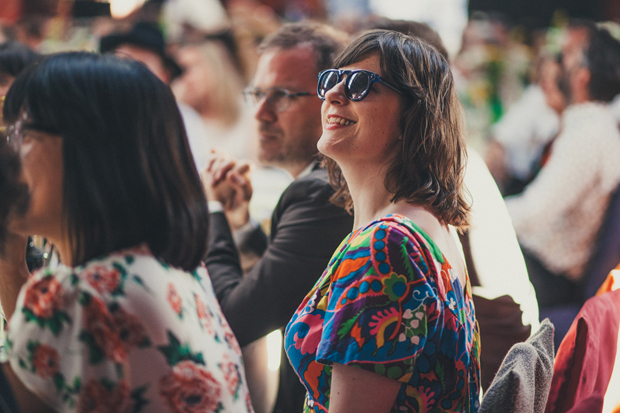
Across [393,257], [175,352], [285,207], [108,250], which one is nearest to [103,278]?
[108,250]

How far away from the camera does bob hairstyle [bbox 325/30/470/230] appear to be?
3.79 feet

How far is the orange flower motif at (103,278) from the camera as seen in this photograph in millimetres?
802

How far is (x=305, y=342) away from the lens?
108 cm

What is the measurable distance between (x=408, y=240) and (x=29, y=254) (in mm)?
825

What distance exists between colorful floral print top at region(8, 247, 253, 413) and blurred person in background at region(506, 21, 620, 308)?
6.98 feet

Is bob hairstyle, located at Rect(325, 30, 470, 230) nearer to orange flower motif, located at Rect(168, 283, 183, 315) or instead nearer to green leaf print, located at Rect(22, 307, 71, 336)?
orange flower motif, located at Rect(168, 283, 183, 315)

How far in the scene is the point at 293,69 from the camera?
1771 millimetres

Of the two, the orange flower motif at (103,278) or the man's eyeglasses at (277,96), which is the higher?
the man's eyeglasses at (277,96)

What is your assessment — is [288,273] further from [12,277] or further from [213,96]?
[213,96]

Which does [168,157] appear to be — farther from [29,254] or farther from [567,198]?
[567,198]

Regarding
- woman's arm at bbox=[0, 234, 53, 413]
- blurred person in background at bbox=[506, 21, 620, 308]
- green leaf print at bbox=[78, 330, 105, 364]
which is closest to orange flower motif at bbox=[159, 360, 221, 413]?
green leaf print at bbox=[78, 330, 105, 364]

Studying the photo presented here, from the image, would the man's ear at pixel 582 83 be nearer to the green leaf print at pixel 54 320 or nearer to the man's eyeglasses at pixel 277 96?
the man's eyeglasses at pixel 277 96

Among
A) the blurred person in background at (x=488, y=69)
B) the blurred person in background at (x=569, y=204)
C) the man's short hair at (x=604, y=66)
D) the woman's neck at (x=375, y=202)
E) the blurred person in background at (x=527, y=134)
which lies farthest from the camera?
the blurred person in background at (x=488, y=69)

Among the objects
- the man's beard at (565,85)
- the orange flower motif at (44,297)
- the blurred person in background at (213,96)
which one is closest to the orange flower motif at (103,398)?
the orange flower motif at (44,297)
